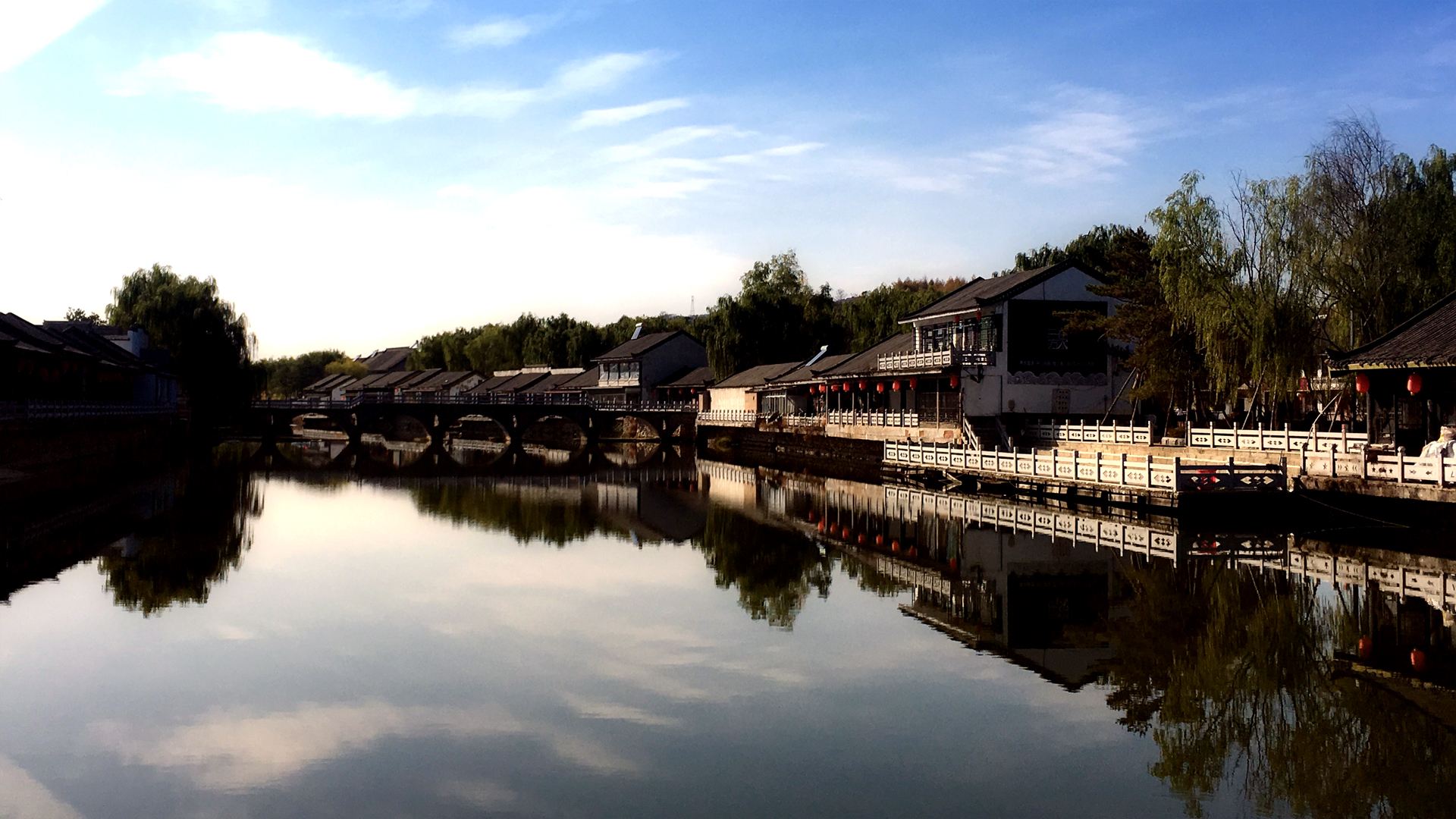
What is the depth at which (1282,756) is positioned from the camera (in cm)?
1233

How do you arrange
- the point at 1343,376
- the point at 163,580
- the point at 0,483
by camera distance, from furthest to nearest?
the point at 0,483, the point at 1343,376, the point at 163,580

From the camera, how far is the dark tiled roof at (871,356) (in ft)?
194

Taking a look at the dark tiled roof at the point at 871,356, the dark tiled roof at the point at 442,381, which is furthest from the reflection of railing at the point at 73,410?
the dark tiled roof at the point at 442,381

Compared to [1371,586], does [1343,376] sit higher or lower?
higher

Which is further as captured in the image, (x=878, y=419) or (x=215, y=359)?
(x=215, y=359)

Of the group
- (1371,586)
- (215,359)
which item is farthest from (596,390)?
(1371,586)

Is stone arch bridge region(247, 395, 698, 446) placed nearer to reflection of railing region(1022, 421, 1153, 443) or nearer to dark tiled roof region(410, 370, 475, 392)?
reflection of railing region(1022, 421, 1153, 443)

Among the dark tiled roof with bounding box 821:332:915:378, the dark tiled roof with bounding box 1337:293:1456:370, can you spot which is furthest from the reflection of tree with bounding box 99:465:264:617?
the dark tiled roof with bounding box 821:332:915:378

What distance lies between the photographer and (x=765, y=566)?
26.6 m

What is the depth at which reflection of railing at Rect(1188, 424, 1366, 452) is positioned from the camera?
29953mm

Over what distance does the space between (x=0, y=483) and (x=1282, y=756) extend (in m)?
35.3

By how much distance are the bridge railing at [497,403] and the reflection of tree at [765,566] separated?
43199mm

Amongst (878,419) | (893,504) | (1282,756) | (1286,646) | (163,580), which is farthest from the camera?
(878,419)

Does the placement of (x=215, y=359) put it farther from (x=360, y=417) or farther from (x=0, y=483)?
(x=0, y=483)
